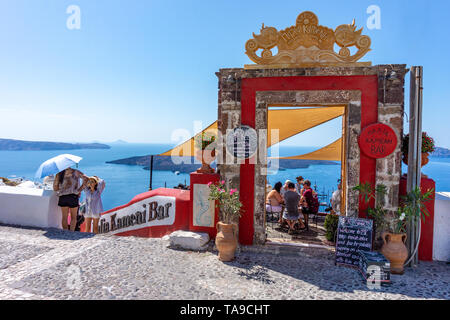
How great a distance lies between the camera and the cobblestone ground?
3.33m

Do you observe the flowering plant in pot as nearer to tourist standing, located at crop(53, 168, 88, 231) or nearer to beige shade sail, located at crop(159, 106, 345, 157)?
beige shade sail, located at crop(159, 106, 345, 157)

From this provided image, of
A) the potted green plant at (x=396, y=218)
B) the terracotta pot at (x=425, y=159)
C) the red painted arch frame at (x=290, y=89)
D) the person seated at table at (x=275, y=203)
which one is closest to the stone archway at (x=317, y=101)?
the red painted arch frame at (x=290, y=89)

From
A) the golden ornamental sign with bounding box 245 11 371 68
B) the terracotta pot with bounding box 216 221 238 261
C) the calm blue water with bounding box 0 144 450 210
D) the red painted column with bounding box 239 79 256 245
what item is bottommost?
the calm blue water with bounding box 0 144 450 210

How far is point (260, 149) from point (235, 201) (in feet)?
Answer: 3.56

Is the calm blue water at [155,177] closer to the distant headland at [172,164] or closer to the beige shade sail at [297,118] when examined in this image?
the distant headland at [172,164]

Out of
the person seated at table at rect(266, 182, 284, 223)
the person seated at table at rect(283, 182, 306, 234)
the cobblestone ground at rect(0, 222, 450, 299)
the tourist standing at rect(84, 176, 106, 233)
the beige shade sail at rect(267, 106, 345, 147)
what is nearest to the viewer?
the cobblestone ground at rect(0, 222, 450, 299)

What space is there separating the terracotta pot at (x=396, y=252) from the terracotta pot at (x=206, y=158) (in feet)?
10.7

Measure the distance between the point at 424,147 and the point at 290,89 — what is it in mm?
2518

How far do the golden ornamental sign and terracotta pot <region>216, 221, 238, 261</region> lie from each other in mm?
3014

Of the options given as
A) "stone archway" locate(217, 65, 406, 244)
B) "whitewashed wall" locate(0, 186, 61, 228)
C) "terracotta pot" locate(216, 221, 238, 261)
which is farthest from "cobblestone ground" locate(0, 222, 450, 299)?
"stone archway" locate(217, 65, 406, 244)
